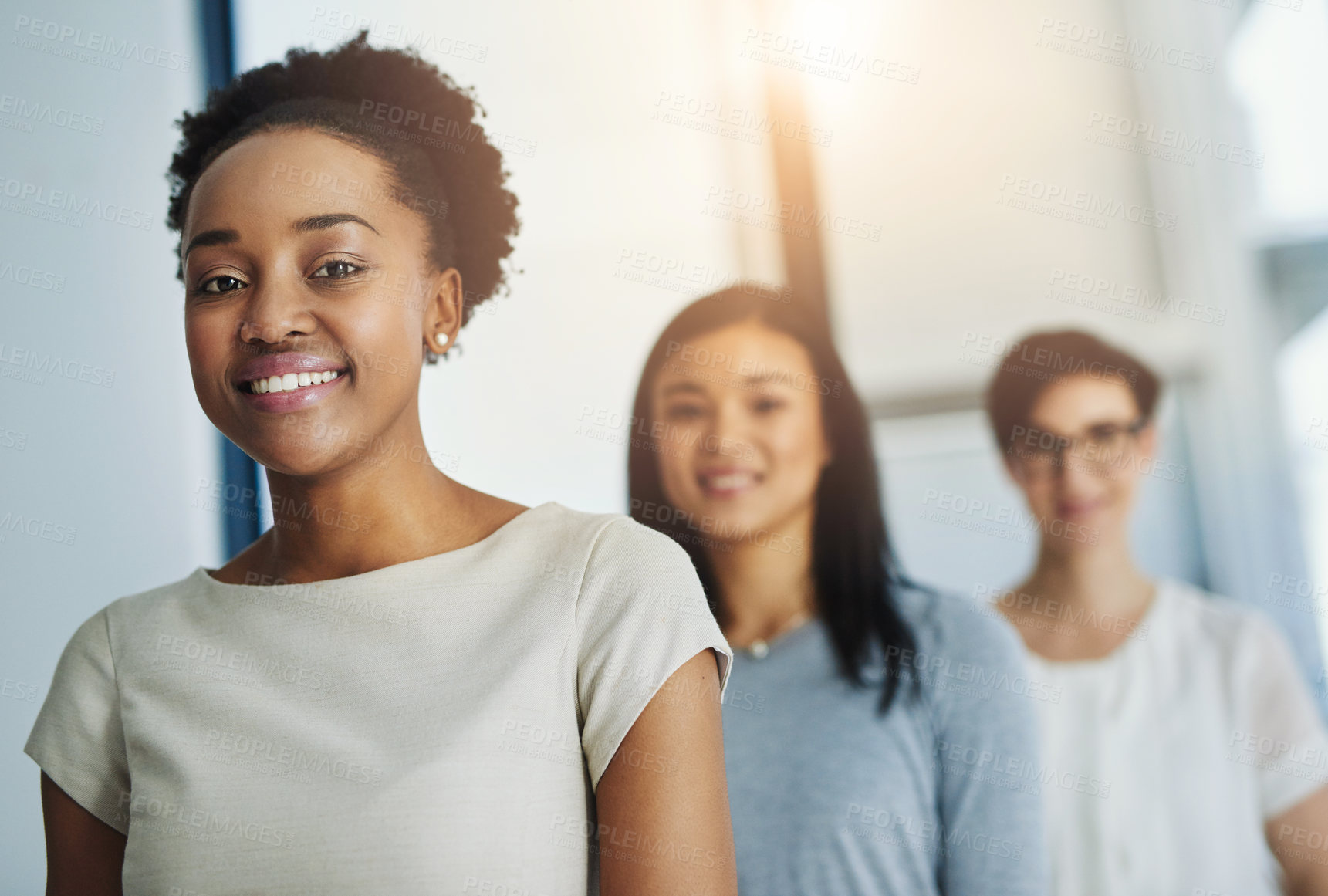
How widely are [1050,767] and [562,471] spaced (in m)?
0.97

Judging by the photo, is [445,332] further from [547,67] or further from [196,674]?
[547,67]

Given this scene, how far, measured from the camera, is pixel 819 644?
161 centimetres

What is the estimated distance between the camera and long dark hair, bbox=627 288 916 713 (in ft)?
5.32

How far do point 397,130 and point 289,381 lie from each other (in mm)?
326

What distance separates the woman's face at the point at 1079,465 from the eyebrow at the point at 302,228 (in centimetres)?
132

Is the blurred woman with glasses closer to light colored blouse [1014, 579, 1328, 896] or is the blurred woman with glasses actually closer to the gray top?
light colored blouse [1014, 579, 1328, 896]

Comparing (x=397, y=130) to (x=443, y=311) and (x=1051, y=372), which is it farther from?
(x=1051, y=372)

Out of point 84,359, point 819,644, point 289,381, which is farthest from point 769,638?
point 84,359

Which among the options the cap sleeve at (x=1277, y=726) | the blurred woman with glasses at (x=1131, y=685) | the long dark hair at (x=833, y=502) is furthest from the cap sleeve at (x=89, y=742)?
the cap sleeve at (x=1277, y=726)

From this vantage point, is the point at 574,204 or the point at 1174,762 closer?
the point at 1174,762

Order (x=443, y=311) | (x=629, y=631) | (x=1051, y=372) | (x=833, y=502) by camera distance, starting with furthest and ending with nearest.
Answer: (x=1051, y=372)
(x=833, y=502)
(x=443, y=311)
(x=629, y=631)

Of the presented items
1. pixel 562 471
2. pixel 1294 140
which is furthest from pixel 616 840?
pixel 1294 140

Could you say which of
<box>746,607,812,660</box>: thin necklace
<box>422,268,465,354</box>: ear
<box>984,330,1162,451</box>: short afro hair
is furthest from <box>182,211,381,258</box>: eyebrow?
<box>984,330,1162,451</box>: short afro hair

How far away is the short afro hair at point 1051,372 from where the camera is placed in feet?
6.03
